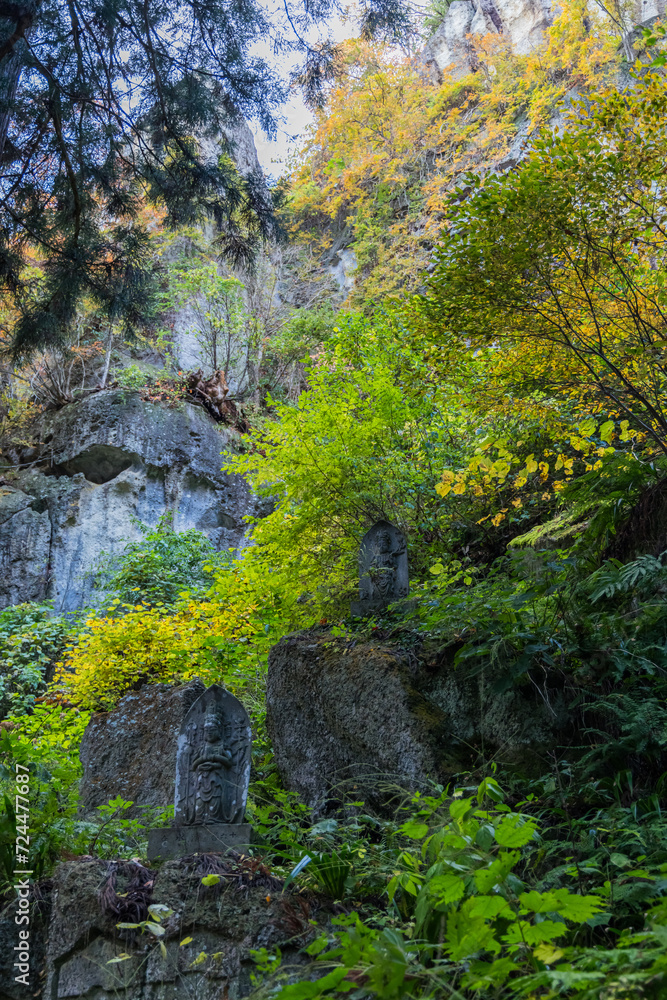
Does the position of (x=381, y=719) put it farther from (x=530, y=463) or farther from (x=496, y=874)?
(x=496, y=874)

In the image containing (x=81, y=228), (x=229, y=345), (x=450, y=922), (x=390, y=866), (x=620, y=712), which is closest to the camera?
(x=450, y=922)

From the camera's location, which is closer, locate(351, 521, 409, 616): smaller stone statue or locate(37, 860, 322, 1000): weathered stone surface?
locate(37, 860, 322, 1000): weathered stone surface

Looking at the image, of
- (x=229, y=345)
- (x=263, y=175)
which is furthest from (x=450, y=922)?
(x=229, y=345)

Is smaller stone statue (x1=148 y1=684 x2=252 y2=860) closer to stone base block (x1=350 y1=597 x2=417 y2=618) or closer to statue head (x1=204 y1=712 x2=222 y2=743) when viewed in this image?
statue head (x1=204 y1=712 x2=222 y2=743)

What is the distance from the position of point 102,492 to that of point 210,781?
10.4 metres

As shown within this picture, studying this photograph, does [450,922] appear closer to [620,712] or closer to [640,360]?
[620,712]

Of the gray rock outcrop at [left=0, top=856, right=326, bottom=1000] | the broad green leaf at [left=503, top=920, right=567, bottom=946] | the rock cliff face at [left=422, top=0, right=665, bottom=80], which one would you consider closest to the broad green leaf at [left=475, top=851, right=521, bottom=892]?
the broad green leaf at [left=503, top=920, right=567, bottom=946]

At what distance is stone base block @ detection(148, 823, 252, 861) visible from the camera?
3.93 m

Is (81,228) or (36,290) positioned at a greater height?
(81,228)

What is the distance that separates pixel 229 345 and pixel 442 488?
11144mm

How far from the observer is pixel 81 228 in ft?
18.4

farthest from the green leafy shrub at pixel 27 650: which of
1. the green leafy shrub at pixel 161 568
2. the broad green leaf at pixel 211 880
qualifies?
the broad green leaf at pixel 211 880

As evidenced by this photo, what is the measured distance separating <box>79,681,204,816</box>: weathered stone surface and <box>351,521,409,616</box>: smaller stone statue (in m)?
2.03

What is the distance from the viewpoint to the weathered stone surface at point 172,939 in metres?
3.10
